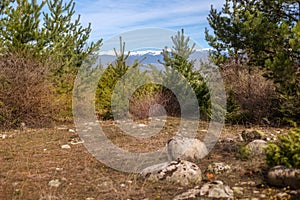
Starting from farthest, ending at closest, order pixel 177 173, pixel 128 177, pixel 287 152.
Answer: pixel 128 177
pixel 177 173
pixel 287 152

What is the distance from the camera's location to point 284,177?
5102mm

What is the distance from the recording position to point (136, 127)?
12.0 m

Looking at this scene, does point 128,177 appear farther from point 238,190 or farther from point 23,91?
point 23,91

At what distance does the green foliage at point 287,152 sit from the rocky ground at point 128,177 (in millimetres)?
319

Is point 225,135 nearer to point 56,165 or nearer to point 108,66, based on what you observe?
point 56,165

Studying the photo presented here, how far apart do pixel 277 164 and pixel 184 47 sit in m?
9.78

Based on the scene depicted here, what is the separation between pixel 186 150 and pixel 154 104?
23.7ft

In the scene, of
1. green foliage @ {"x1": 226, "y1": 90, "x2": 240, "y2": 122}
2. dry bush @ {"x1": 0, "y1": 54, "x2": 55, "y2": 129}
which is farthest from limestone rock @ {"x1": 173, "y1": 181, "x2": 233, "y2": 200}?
dry bush @ {"x1": 0, "y1": 54, "x2": 55, "y2": 129}

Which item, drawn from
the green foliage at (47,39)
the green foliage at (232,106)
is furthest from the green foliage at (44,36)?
the green foliage at (232,106)

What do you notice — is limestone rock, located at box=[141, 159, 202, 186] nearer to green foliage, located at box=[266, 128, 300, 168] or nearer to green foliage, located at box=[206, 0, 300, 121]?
green foliage, located at box=[266, 128, 300, 168]

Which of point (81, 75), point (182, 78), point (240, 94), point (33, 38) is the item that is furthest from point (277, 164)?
point (81, 75)

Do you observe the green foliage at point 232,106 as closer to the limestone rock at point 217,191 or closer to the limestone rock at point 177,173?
the limestone rock at point 177,173

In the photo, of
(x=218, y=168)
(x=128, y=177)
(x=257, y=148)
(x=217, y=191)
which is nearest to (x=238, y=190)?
(x=217, y=191)

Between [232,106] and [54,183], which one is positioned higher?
[232,106]
